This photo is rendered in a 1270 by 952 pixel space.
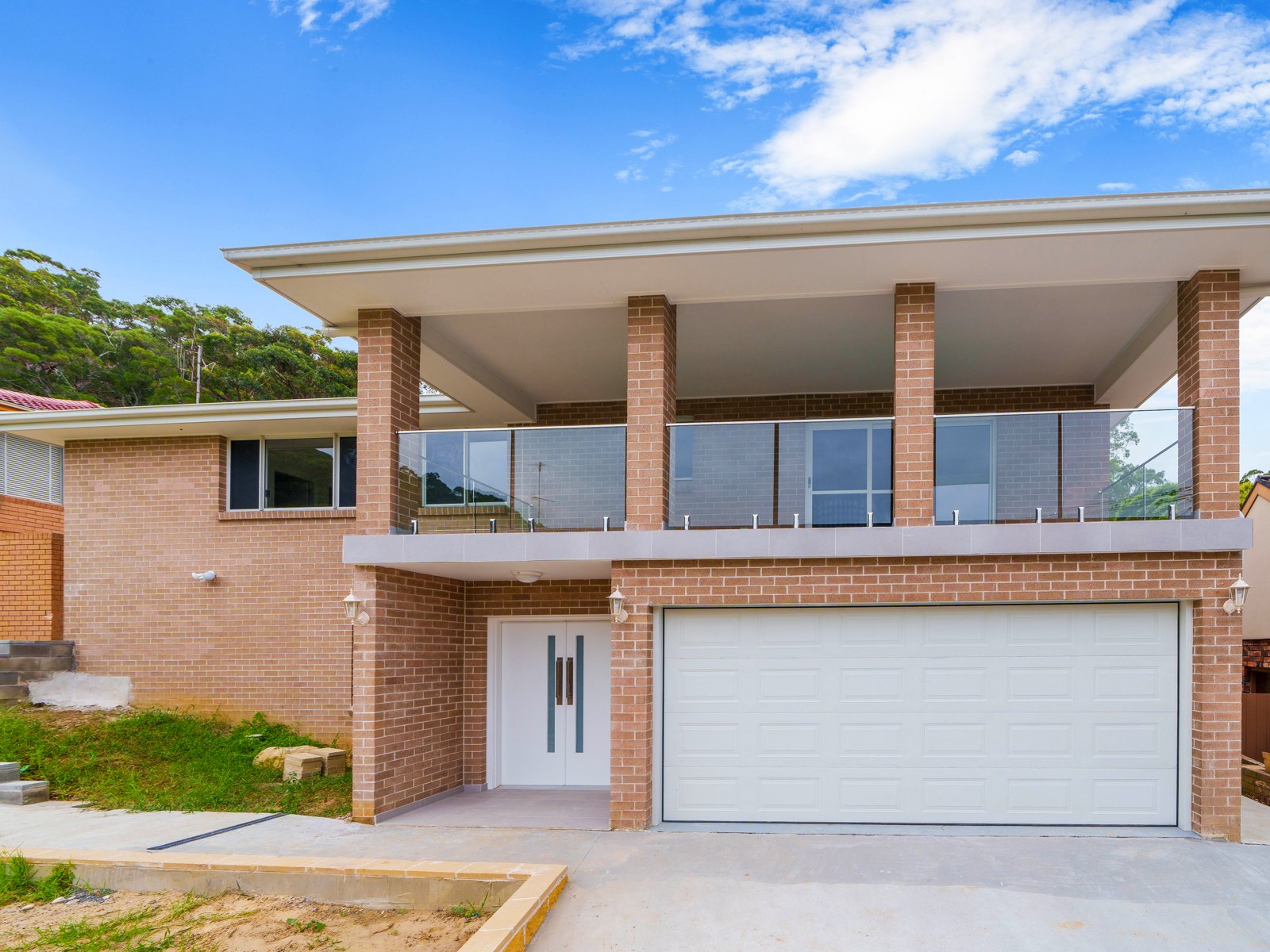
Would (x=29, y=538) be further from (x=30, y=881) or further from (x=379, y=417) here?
(x=30, y=881)

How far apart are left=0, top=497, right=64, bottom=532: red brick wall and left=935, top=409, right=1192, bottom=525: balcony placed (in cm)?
1375

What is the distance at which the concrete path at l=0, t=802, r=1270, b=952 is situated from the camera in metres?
5.95

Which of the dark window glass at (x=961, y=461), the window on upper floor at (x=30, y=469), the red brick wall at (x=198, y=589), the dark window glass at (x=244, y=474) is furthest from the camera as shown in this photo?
the window on upper floor at (x=30, y=469)

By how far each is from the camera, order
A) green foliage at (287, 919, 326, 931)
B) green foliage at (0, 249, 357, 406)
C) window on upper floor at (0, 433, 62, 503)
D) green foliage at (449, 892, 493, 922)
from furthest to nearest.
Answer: green foliage at (0, 249, 357, 406), window on upper floor at (0, 433, 62, 503), green foliage at (449, 892, 493, 922), green foliage at (287, 919, 326, 931)

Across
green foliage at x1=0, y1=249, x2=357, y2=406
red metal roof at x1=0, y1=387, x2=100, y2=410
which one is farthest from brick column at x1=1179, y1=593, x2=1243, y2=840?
green foliage at x1=0, y1=249, x2=357, y2=406

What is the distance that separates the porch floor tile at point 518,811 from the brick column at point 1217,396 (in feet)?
21.4

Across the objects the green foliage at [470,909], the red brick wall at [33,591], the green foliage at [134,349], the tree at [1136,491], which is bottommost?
the green foliage at [470,909]

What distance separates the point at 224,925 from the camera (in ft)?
20.5

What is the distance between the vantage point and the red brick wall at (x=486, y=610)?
36.7 feet

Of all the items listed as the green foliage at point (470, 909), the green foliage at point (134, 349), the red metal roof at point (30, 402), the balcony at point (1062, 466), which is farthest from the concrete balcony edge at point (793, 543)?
the green foliage at point (134, 349)

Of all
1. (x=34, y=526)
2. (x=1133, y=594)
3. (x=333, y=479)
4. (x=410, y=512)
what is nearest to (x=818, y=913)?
(x=1133, y=594)

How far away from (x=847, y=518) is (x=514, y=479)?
11.4 ft

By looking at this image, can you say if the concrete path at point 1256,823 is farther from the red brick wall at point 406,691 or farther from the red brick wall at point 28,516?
the red brick wall at point 28,516

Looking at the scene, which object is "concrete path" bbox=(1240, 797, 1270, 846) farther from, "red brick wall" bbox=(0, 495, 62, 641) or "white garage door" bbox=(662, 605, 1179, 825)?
"red brick wall" bbox=(0, 495, 62, 641)
